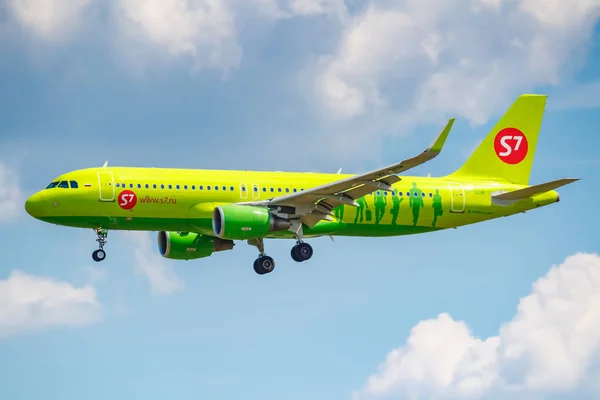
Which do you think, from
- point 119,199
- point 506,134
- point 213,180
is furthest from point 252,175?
point 506,134

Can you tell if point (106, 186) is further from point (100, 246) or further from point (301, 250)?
point (301, 250)

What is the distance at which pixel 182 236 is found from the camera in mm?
65375

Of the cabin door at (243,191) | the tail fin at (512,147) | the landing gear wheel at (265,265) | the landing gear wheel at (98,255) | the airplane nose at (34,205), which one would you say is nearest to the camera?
the airplane nose at (34,205)

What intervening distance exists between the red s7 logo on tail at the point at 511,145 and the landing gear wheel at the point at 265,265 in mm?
14491

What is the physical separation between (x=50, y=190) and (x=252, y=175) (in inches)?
391

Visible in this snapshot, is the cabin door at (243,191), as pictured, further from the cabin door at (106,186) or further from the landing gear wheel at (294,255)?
the cabin door at (106,186)

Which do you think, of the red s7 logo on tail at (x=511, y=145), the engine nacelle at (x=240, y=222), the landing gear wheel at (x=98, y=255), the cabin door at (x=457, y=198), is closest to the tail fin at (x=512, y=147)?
the red s7 logo on tail at (x=511, y=145)

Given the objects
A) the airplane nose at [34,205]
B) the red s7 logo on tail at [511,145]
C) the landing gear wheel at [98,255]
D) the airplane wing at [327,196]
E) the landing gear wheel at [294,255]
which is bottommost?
the landing gear wheel at [294,255]

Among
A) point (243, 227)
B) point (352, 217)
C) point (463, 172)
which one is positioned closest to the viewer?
point (243, 227)

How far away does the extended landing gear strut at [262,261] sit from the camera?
210ft

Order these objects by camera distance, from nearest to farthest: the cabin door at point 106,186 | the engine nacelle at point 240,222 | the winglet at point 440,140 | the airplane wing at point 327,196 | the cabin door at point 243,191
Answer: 1. the winglet at point 440,140
2. the airplane wing at point 327,196
3. the engine nacelle at point 240,222
4. the cabin door at point 106,186
5. the cabin door at point 243,191

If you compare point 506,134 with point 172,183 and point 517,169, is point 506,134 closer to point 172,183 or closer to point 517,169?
point 517,169

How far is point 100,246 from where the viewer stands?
6056 cm

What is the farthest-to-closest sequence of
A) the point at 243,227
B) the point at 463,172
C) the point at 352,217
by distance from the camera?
the point at 463,172 → the point at 352,217 → the point at 243,227
